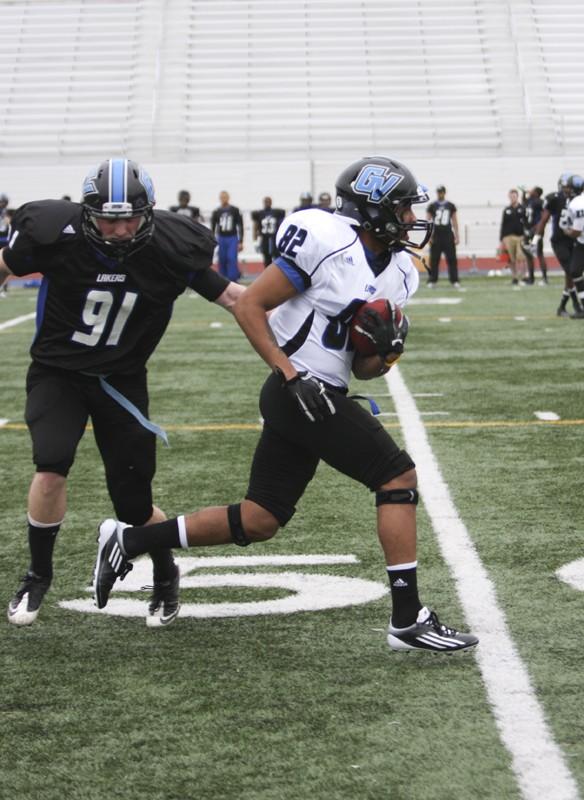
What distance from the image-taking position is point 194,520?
4.23 metres

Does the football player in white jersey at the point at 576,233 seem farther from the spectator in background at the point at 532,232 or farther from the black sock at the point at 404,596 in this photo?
the black sock at the point at 404,596

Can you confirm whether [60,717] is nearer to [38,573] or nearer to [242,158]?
[38,573]

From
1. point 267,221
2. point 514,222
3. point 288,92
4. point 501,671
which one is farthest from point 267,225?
point 501,671

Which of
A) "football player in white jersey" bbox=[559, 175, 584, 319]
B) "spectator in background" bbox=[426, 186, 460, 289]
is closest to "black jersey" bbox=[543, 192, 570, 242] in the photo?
"football player in white jersey" bbox=[559, 175, 584, 319]

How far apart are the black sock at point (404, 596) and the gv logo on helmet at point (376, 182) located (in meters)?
1.09

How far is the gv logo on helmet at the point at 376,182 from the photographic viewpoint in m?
4.04

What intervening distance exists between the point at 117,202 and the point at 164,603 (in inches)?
51.9

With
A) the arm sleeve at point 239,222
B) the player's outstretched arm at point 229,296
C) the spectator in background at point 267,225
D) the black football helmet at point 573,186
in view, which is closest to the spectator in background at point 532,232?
the spectator in background at point 267,225

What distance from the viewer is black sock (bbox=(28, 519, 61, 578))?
4.49 m

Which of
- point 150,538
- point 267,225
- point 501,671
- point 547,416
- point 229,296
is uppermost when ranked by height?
point 267,225

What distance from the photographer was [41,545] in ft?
14.8

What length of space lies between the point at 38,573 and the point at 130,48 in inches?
1254

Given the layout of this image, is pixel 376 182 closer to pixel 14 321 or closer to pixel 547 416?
pixel 547 416

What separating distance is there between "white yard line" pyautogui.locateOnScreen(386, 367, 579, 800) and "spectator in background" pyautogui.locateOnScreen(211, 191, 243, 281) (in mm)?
16790
